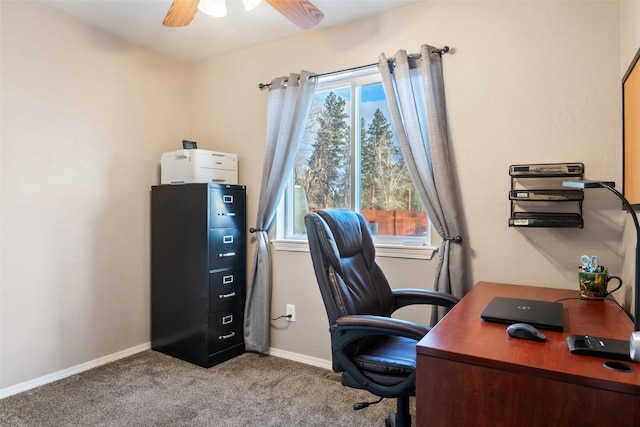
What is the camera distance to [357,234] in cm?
195

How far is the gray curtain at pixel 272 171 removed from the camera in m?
2.88

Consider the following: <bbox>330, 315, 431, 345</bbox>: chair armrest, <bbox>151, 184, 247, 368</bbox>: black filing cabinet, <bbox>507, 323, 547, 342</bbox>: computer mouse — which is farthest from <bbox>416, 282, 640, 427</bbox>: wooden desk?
<bbox>151, 184, 247, 368</bbox>: black filing cabinet

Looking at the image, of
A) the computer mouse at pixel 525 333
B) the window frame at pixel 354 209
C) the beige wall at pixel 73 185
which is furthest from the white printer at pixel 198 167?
the computer mouse at pixel 525 333

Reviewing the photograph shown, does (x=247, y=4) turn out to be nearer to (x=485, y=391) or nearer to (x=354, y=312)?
(x=354, y=312)

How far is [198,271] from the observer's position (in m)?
2.85

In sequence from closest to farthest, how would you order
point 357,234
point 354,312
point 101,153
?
point 354,312 < point 357,234 < point 101,153

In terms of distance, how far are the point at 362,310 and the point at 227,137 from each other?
216 centimetres

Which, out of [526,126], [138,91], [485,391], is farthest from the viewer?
[138,91]

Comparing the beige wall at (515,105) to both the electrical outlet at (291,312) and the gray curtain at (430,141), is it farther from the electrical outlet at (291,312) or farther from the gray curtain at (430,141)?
the electrical outlet at (291,312)

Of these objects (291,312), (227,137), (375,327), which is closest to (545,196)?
(375,327)

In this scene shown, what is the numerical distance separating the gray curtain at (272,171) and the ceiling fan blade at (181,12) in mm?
939

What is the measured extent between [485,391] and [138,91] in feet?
10.4

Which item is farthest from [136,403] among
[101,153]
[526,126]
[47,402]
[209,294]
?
[526,126]

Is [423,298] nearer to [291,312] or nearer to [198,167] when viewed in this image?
[291,312]
